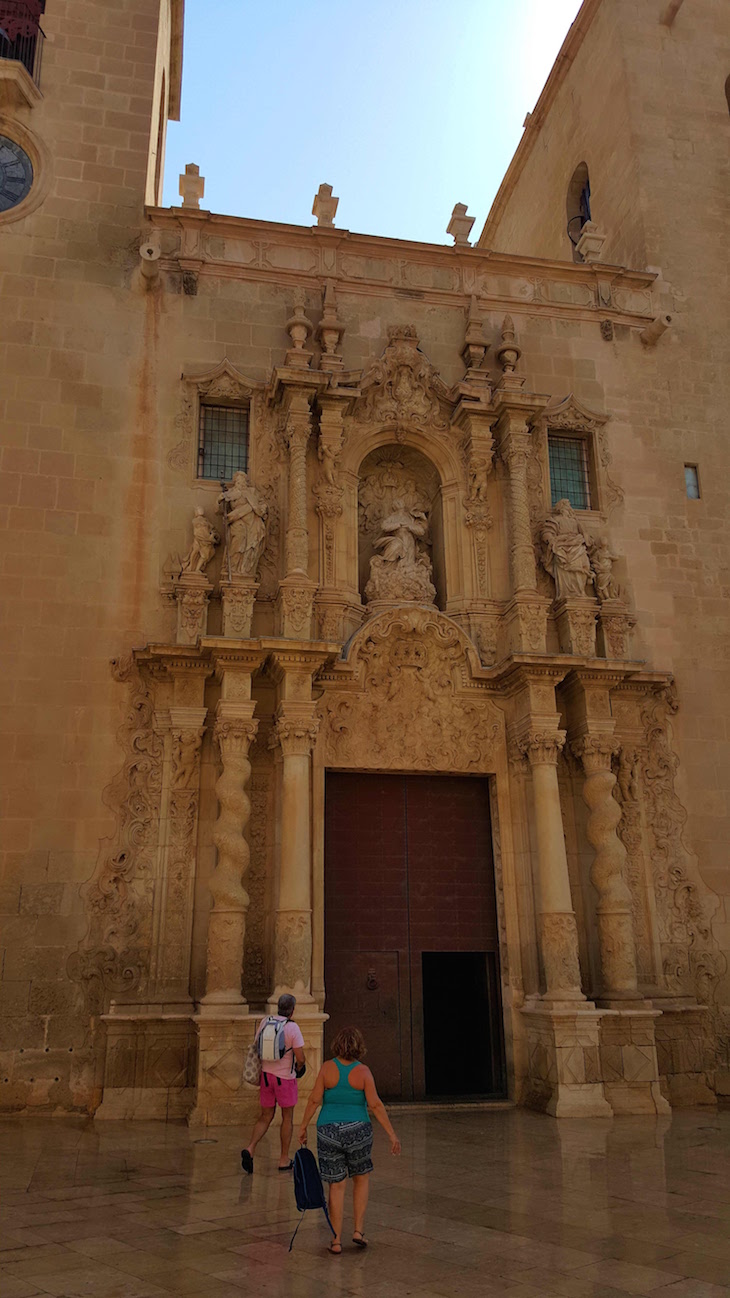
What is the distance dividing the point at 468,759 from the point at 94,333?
790cm

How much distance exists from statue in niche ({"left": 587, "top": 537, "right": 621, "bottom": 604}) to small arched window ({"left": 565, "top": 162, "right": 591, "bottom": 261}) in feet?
28.2

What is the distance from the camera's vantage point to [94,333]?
46.4ft

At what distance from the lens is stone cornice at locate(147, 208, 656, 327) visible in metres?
14.9

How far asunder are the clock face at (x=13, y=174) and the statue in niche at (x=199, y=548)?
5.62 m

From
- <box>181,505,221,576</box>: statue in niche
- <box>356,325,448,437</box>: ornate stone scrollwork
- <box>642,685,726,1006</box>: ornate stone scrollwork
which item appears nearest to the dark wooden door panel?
<box>642,685,726,1006</box>: ornate stone scrollwork

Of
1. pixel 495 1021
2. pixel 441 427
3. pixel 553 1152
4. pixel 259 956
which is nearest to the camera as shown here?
pixel 553 1152

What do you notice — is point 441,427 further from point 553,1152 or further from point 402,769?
point 553,1152

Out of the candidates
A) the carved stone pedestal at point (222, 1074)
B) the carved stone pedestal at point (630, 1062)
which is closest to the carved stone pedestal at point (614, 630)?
the carved stone pedestal at point (630, 1062)

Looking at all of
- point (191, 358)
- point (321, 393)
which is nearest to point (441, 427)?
point (321, 393)

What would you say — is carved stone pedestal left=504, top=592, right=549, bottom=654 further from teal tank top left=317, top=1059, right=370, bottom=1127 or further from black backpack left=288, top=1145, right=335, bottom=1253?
black backpack left=288, top=1145, right=335, bottom=1253

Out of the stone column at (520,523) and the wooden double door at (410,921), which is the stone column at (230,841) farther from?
the stone column at (520,523)

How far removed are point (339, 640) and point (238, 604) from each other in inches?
57.8

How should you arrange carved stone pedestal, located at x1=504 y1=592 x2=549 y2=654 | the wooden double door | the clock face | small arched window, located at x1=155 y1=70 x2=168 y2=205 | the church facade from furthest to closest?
small arched window, located at x1=155 y1=70 x2=168 y2=205 → the clock face → carved stone pedestal, located at x1=504 y1=592 x2=549 y2=654 → the wooden double door → the church facade

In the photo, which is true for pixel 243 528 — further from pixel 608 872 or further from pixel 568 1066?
pixel 568 1066
